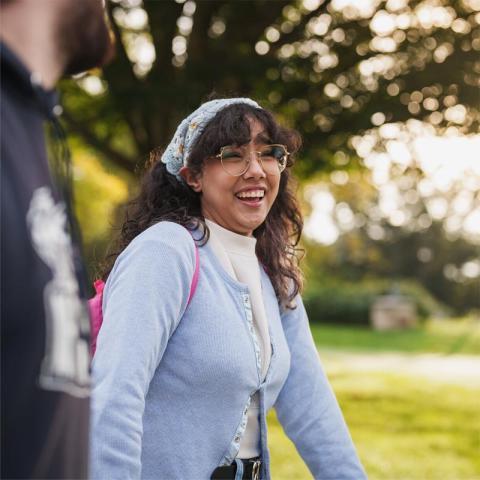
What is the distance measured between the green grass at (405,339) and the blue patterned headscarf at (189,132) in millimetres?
20218

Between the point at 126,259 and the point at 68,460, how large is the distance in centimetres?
98

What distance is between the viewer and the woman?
207 cm

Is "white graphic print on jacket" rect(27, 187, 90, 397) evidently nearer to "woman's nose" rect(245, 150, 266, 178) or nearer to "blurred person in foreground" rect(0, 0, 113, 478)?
"blurred person in foreground" rect(0, 0, 113, 478)

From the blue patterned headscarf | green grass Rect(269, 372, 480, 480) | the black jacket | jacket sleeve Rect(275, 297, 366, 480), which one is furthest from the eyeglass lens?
green grass Rect(269, 372, 480, 480)

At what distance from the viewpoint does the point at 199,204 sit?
2822 mm

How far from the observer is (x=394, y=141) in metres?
11.0

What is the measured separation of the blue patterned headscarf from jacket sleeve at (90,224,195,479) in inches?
17.2

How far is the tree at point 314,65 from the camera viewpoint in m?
9.74

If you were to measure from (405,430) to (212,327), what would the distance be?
8.24 metres

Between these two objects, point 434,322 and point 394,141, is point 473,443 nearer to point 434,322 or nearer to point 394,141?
point 394,141

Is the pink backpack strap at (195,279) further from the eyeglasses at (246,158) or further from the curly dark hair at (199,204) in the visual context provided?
the eyeglasses at (246,158)

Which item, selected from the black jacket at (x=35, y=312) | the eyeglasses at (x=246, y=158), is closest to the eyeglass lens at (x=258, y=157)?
the eyeglasses at (x=246, y=158)

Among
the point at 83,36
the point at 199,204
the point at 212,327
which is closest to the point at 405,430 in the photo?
the point at 199,204

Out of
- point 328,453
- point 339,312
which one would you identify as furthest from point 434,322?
point 328,453
